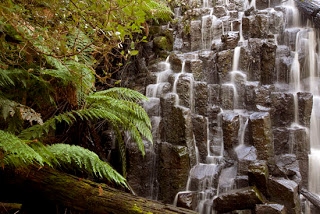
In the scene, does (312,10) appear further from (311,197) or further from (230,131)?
(311,197)

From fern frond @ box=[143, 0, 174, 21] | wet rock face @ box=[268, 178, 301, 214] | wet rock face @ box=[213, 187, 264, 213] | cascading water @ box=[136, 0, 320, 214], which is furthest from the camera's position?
cascading water @ box=[136, 0, 320, 214]

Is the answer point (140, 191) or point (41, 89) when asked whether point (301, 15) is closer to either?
point (140, 191)

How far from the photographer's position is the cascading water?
5105mm

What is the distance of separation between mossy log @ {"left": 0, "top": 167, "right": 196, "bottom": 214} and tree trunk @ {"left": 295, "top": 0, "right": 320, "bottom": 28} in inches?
286

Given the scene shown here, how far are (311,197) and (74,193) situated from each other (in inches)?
175

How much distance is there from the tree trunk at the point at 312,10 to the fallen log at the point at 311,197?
4.76 metres

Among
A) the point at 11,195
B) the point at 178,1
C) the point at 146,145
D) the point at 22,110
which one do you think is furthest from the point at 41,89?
the point at 178,1

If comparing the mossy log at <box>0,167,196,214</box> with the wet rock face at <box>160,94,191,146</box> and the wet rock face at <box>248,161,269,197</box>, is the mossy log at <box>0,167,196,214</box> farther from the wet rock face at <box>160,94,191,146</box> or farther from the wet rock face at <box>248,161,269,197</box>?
the wet rock face at <box>160,94,191,146</box>

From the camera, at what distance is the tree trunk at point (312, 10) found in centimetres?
700

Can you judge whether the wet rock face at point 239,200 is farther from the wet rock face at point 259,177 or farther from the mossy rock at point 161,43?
the mossy rock at point 161,43

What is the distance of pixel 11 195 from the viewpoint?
89.6 inches

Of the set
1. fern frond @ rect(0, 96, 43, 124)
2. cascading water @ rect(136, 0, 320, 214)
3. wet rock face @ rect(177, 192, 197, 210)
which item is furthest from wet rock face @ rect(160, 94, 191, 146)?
fern frond @ rect(0, 96, 43, 124)

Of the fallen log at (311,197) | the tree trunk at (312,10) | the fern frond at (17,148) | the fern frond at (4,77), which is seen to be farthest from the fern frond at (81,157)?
the tree trunk at (312,10)

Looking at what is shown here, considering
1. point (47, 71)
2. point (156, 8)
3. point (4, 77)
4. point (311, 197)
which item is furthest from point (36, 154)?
point (311, 197)
